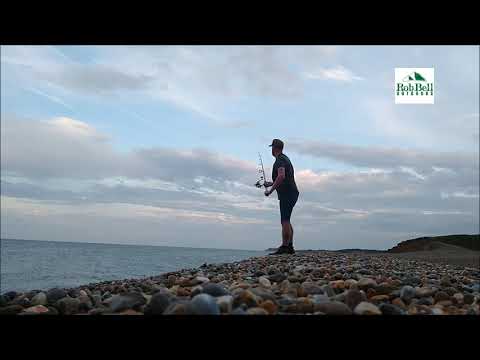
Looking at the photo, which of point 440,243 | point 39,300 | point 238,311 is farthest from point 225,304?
point 440,243

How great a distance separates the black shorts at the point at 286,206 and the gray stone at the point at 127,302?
4688 millimetres

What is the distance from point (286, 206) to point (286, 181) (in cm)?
48

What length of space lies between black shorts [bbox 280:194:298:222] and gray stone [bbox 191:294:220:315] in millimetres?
5075

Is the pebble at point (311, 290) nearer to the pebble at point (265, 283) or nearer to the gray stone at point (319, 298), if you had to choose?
the gray stone at point (319, 298)

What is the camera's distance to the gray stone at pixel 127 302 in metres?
3.04

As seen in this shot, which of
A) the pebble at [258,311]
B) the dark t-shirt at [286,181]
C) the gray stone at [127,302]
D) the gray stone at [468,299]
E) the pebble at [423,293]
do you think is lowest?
the gray stone at [127,302]

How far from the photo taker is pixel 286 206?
25.1 ft

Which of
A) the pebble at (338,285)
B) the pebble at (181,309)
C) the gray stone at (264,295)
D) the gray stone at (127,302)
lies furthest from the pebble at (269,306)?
the pebble at (338,285)

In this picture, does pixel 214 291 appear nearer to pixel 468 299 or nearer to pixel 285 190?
pixel 468 299

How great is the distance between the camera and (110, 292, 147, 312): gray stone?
9.98ft
